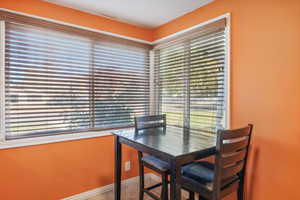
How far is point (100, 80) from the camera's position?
231 cm

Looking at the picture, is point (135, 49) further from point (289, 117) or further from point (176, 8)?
point (289, 117)

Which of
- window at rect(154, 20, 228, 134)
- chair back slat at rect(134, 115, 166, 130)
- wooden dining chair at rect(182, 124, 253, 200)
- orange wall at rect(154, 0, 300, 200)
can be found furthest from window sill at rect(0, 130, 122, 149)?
orange wall at rect(154, 0, 300, 200)

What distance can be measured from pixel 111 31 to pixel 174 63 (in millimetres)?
982

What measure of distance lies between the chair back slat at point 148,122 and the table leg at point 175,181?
88 cm

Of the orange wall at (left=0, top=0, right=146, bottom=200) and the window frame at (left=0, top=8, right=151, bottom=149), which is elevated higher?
the window frame at (left=0, top=8, right=151, bottom=149)

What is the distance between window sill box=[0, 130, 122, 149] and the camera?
1.72 meters

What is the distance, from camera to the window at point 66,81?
1.78 metres

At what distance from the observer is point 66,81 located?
2.05 metres

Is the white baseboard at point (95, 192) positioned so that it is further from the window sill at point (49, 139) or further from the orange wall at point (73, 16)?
the orange wall at point (73, 16)

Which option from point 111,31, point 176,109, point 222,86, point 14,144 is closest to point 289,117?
point 222,86

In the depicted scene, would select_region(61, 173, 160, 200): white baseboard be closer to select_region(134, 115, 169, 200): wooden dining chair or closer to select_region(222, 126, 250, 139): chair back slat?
select_region(134, 115, 169, 200): wooden dining chair

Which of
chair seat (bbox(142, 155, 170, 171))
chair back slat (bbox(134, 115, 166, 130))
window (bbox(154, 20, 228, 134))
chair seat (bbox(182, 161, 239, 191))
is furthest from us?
chair back slat (bbox(134, 115, 166, 130))

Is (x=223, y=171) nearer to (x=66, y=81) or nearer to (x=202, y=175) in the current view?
(x=202, y=175)

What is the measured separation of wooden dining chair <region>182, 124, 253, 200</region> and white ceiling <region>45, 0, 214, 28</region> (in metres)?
1.55
